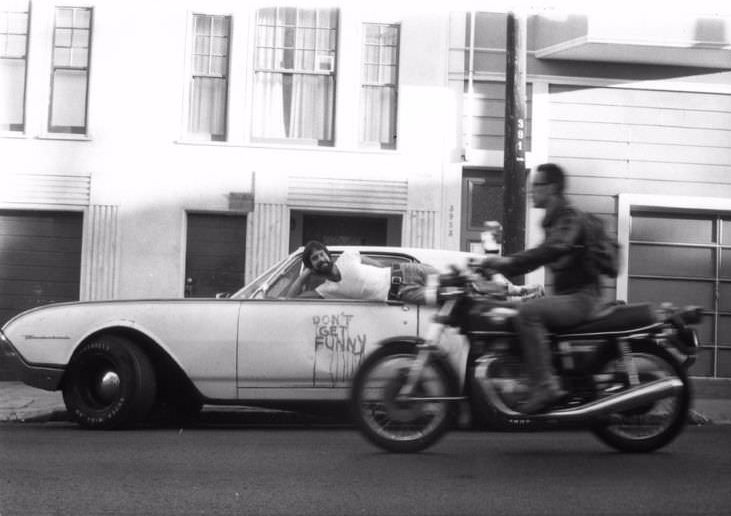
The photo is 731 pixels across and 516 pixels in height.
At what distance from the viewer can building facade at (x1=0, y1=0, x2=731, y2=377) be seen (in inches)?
664

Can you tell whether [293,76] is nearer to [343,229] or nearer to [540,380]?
[343,229]

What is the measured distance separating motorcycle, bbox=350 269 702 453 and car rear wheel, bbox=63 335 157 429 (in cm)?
254

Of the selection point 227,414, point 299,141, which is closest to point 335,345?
point 227,414

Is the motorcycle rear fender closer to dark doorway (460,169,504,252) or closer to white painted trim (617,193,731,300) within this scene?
dark doorway (460,169,504,252)

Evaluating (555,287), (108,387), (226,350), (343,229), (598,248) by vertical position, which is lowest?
(108,387)

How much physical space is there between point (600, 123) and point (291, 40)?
4.63m

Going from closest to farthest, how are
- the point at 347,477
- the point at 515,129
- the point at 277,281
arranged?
1. the point at 347,477
2. the point at 277,281
3. the point at 515,129

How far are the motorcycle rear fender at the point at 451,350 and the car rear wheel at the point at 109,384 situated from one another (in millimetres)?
2289

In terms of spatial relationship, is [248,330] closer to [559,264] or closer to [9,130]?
[559,264]

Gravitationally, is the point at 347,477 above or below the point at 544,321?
below

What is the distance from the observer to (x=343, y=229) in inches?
690

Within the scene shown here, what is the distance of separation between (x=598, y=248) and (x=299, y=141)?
1063cm

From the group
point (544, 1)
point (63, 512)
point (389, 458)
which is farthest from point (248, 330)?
point (544, 1)

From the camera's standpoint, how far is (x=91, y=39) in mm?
16938
